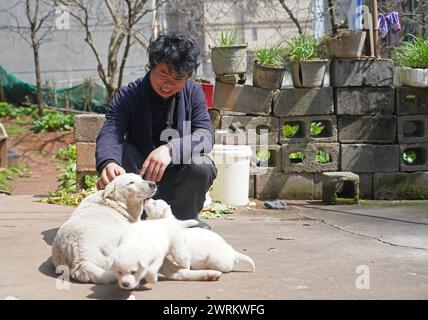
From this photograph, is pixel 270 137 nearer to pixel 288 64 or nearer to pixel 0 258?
pixel 288 64

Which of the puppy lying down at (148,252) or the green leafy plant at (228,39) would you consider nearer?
the puppy lying down at (148,252)

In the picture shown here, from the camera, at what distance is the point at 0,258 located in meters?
3.60

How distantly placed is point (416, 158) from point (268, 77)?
1.86 m

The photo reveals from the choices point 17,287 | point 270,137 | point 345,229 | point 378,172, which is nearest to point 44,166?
point 270,137

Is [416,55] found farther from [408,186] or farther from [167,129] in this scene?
[167,129]

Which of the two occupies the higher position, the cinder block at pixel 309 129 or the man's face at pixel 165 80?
the man's face at pixel 165 80

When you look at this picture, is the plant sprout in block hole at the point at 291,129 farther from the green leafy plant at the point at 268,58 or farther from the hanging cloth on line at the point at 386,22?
the hanging cloth on line at the point at 386,22

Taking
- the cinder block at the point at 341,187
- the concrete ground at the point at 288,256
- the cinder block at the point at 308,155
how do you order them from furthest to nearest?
1. the cinder block at the point at 308,155
2. the cinder block at the point at 341,187
3. the concrete ground at the point at 288,256

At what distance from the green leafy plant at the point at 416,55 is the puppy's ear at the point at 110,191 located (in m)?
4.39

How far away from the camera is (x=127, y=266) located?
2654 millimetres

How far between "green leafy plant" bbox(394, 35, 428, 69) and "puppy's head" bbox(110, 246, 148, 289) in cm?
496

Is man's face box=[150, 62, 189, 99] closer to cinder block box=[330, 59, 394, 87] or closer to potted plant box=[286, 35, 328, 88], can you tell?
potted plant box=[286, 35, 328, 88]

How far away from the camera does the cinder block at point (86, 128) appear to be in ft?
22.0

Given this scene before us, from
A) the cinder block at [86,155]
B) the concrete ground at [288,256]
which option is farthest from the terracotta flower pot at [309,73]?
the cinder block at [86,155]
